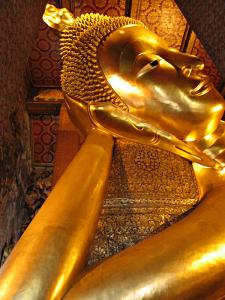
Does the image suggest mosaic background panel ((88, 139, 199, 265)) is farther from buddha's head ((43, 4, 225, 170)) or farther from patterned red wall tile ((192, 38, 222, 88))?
patterned red wall tile ((192, 38, 222, 88))

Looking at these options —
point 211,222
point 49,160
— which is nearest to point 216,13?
point 211,222

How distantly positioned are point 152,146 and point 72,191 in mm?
434

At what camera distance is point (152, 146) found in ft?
3.57

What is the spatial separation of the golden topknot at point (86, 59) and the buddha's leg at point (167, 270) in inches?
19.4

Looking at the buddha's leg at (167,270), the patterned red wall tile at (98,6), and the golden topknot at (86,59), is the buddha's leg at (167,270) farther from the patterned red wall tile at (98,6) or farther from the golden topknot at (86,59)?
the patterned red wall tile at (98,6)

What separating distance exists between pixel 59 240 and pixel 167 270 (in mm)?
202

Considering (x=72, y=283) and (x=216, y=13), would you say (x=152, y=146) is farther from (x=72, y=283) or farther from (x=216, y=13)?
(x=72, y=283)

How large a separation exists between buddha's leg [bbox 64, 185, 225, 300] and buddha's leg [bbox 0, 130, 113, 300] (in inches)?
1.5

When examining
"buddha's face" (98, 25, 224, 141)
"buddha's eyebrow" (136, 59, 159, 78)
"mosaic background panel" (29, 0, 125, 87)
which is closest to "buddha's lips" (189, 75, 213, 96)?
"buddha's face" (98, 25, 224, 141)

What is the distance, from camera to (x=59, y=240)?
61cm

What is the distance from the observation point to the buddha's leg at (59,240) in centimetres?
54

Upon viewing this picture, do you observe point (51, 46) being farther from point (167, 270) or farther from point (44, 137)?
point (167, 270)

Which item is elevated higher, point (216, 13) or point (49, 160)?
point (216, 13)

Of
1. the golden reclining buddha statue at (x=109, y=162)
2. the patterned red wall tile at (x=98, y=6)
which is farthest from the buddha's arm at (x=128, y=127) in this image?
the patterned red wall tile at (x=98, y=6)
